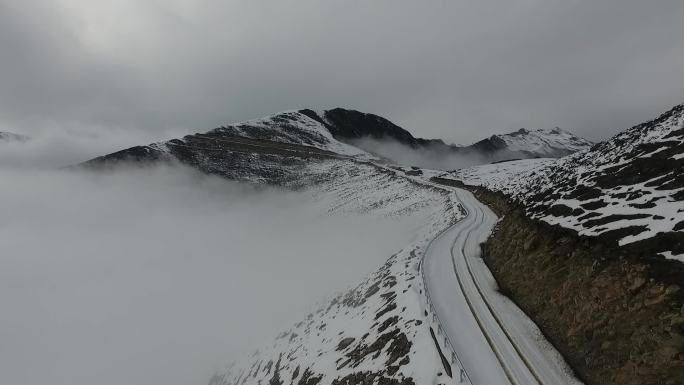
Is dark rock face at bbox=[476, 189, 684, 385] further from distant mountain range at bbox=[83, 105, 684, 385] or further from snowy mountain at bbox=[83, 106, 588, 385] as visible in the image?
snowy mountain at bbox=[83, 106, 588, 385]

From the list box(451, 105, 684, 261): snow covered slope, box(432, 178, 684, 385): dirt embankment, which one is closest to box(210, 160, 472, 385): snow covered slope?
box(432, 178, 684, 385): dirt embankment

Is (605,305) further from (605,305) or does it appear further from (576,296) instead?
(576,296)

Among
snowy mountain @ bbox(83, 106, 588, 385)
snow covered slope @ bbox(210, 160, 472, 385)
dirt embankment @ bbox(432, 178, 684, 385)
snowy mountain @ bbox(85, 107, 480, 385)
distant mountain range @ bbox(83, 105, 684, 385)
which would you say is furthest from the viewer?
snowy mountain @ bbox(85, 107, 480, 385)

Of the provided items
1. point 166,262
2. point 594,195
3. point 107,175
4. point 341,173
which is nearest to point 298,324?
point 594,195

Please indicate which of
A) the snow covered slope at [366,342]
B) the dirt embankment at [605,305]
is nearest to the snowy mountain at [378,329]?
the snow covered slope at [366,342]

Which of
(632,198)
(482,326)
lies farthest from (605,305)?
(632,198)
